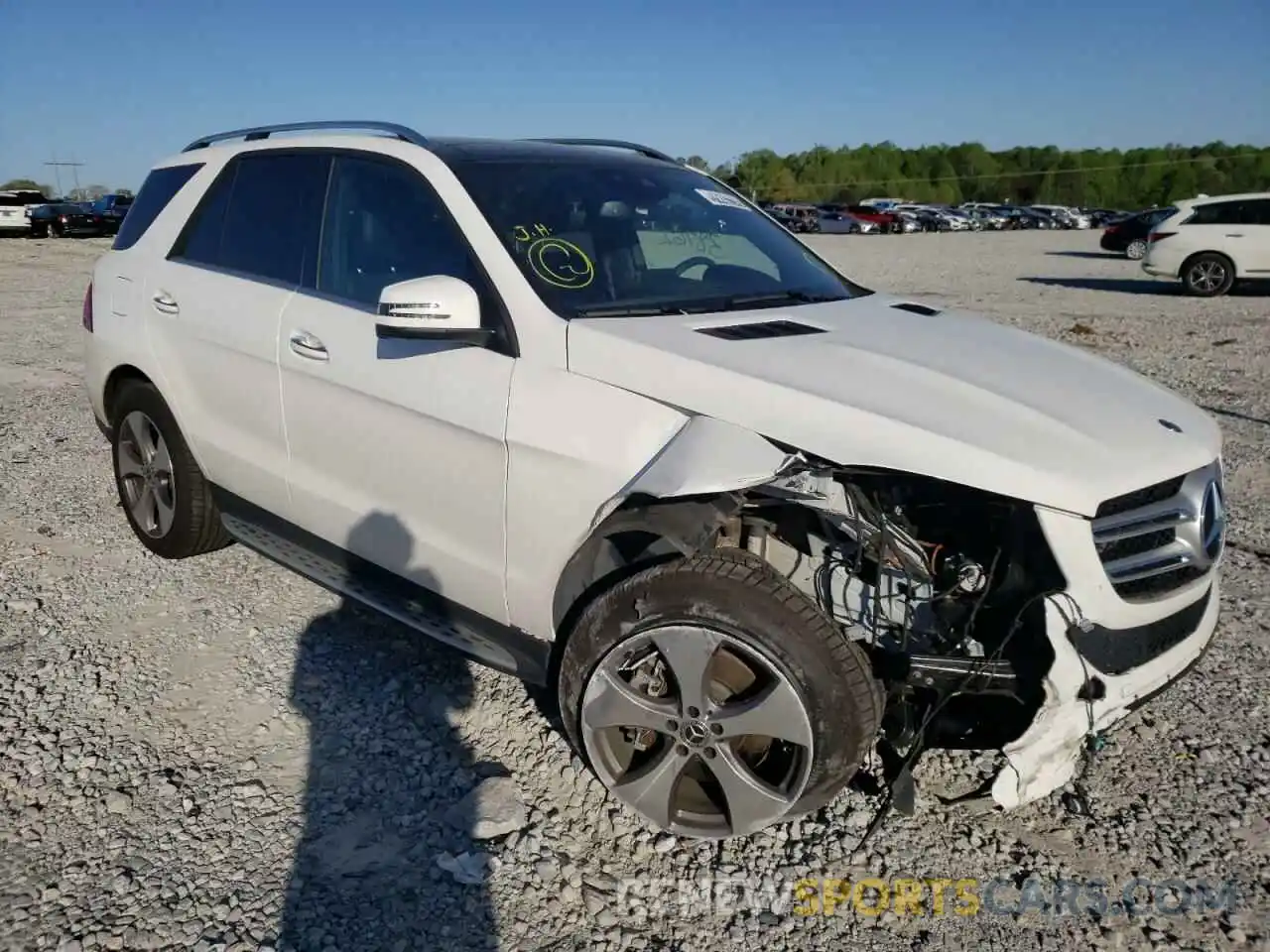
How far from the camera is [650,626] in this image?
261 centimetres

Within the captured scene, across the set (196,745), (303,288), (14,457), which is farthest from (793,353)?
(14,457)

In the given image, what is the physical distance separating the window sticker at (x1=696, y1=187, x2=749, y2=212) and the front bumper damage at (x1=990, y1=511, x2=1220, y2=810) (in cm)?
216

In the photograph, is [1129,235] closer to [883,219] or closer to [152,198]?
[883,219]

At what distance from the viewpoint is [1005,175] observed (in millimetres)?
98750

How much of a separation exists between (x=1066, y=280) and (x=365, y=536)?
19475 millimetres

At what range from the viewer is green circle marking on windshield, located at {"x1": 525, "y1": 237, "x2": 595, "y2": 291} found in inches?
120

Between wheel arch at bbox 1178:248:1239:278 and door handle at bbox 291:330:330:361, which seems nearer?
door handle at bbox 291:330:330:361

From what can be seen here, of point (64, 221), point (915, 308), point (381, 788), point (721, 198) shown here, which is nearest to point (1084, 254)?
point (721, 198)

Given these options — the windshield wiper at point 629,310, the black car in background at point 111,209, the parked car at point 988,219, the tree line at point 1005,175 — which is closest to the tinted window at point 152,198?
the windshield wiper at point 629,310

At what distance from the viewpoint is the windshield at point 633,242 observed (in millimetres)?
3111

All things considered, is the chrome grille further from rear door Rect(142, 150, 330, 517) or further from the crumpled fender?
rear door Rect(142, 150, 330, 517)

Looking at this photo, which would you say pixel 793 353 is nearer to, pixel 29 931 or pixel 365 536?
pixel 365 536

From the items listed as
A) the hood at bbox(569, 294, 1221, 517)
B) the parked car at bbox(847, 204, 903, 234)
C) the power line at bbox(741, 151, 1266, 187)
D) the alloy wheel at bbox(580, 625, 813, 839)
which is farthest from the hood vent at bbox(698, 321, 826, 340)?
the power line at bbox(741, 151, 1266, 187)

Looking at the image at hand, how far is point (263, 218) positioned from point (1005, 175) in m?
106
